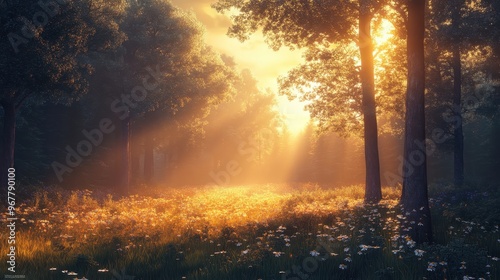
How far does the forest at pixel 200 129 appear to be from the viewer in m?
7.70

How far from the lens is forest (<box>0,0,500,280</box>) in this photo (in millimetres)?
7695

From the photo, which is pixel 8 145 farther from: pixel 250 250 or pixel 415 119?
pixel 415 119

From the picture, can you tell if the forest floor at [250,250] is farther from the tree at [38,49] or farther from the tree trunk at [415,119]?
the tree at [38,49]

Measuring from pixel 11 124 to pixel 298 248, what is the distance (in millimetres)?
14853

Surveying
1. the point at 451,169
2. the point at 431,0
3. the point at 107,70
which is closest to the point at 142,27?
the point at 107,70

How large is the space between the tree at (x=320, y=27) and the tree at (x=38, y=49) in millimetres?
6002

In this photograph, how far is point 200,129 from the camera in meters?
39.8

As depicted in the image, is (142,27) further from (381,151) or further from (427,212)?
(381,151)

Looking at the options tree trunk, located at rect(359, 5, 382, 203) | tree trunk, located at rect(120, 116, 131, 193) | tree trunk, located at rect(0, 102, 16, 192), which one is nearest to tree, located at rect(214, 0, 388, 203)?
tree trunk, located at rect(359, 5, 382, 203)

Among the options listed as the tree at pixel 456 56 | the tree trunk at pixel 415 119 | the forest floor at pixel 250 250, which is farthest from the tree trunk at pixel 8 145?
the tree at pixel 456 56

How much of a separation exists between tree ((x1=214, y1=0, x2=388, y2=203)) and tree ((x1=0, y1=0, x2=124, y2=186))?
600 centimetres

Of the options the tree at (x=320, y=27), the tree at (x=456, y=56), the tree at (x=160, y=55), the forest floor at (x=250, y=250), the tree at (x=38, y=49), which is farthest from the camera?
the tree at (x=160, y=55)

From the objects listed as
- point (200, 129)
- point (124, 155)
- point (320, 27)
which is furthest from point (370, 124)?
point (200, 129)

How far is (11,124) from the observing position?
58.9ft
